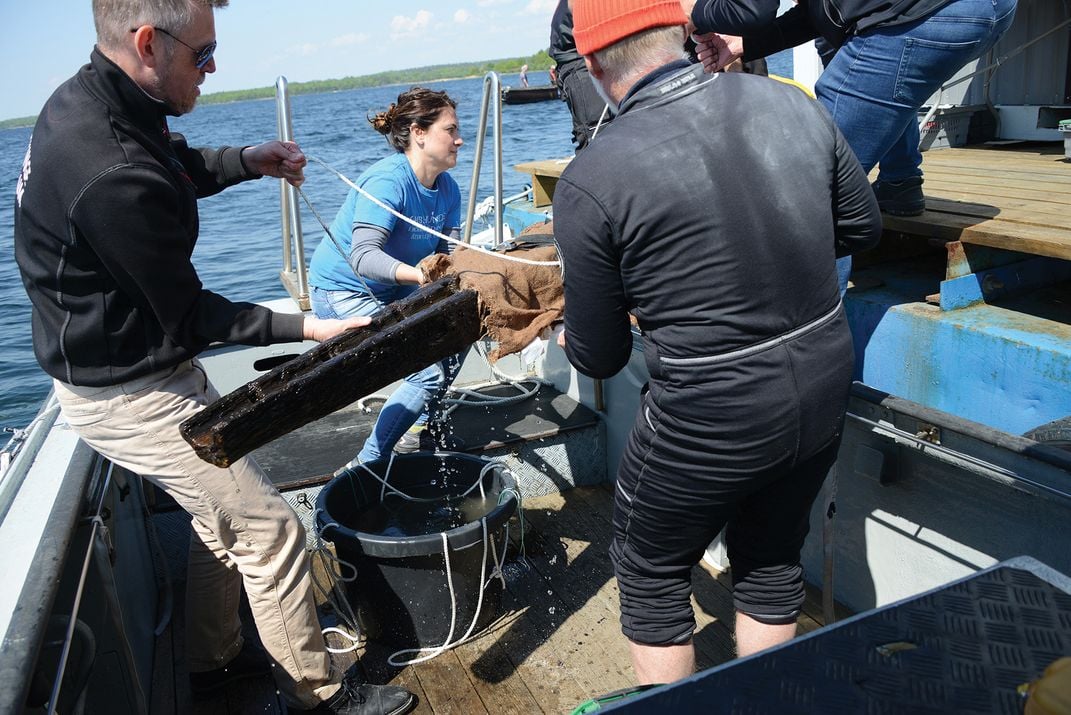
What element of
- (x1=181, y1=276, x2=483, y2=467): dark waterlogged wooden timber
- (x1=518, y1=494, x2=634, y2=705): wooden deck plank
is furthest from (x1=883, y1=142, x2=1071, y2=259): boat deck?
(x1=518, y1=494, x2=634, y2=705): wooden deck plank

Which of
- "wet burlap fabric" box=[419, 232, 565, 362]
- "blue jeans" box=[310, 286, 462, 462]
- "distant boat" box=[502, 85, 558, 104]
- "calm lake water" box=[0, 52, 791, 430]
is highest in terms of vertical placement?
"distant boat" box=[502, 85, 558, 104]

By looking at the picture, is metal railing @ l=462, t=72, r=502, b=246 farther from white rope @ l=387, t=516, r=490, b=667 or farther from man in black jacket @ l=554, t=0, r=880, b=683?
man in black jacket @ l=554, t=0, r=880, b=683

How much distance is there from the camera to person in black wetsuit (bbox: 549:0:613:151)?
4.23 metres

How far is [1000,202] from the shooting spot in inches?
138

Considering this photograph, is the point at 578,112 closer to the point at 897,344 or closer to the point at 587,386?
the point at 587,386

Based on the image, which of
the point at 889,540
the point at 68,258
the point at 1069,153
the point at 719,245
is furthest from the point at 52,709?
the point at 1069,153

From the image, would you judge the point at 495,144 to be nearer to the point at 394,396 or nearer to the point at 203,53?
the point at 394,396

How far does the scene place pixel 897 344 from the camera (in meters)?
3.19

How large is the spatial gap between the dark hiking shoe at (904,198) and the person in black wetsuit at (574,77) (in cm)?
137

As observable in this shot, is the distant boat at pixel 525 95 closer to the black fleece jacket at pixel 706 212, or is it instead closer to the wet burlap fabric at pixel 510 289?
the wet burlap fabric at pixel 510 289

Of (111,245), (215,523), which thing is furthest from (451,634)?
(111,245)

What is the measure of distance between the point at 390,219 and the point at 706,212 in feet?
7.08

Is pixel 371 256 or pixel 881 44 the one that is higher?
pixel 881 44

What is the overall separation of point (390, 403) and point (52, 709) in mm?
2174
